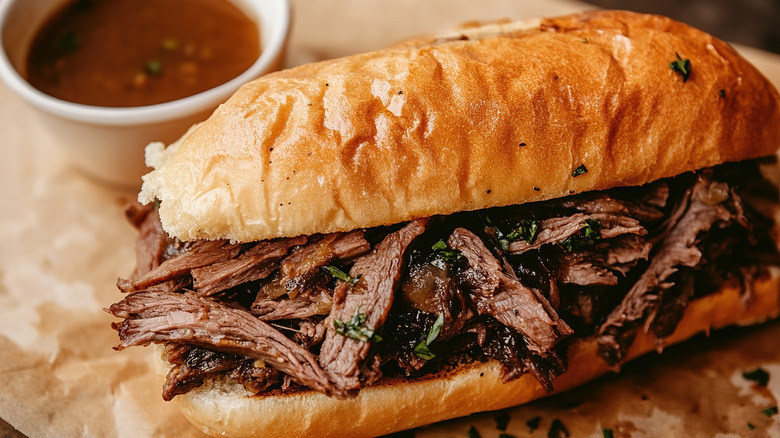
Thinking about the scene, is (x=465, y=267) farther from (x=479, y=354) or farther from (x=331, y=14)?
(x=331, y=14)

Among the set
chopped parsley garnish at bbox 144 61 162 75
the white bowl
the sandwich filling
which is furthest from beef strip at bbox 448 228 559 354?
chopped parsley garnish at bbox 144 61 162 75

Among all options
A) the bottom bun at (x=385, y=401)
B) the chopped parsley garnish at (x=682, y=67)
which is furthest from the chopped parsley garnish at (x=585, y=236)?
the chopped parsley garnish at (x=682, y=67)

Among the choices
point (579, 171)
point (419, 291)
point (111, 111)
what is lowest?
point (111, 111)

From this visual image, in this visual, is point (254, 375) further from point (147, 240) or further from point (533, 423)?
point (533, 423)

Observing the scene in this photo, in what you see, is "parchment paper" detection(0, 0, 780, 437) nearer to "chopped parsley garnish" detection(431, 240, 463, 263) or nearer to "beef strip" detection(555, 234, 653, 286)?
"beef strip" detection(555, 234, 653, 286)

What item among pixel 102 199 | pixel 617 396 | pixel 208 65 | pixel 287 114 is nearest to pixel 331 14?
pixel 208 65

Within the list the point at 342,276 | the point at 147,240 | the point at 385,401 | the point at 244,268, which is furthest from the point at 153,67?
the point at 385,401

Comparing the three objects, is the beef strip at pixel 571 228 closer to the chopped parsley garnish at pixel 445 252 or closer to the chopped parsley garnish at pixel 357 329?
the chopped parsley garnish at pixel 445 252

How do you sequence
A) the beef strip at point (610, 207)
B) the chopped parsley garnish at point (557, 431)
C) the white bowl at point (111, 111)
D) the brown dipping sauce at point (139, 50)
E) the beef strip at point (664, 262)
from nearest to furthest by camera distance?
the beef strip at point (610, 207) → the beef strip at point (664, 262) → the chopped parsley garnish at point (557, 431) → the white bowl at point (111, 111) → the brown dipping sauce at point (139, 50)
